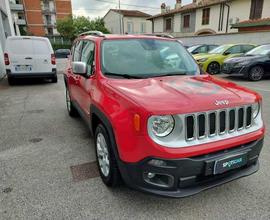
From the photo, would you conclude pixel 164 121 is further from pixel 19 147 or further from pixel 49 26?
pixel 49 26

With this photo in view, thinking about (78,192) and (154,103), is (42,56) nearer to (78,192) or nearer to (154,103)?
(78,192)

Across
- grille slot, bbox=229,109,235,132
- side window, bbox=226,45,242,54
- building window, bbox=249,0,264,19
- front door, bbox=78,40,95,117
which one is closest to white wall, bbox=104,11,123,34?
building window, bbox=249,0,264,19

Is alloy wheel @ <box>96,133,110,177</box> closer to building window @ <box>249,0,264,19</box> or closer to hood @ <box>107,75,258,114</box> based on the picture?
hood @ <box>107,75,258,114</box>

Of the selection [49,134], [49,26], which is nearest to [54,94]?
[49,134]

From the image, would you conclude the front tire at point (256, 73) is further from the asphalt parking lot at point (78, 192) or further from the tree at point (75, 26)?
the tree at point (75, 26)

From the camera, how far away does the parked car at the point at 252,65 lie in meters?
9.34

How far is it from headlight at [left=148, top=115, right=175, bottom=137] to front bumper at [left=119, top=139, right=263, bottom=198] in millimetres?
236

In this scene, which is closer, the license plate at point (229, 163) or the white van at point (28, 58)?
the license plate at point (229, 163)

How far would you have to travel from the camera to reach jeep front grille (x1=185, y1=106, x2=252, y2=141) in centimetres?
205

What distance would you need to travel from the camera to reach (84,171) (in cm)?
314

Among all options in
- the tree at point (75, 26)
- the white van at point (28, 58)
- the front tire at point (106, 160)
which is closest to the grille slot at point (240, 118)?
the front tire at point (106, 160)

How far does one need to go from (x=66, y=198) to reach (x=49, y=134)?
209 cm

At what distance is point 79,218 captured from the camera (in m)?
2.28

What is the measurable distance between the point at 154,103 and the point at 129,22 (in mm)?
46867
